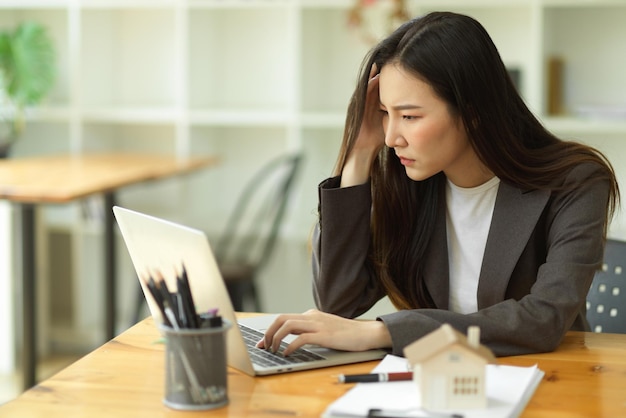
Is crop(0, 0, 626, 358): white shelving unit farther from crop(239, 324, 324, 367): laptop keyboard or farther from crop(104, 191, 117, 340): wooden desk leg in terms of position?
crop(239, 324, 324, 367): laptop keyboard

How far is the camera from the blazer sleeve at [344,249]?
1.82 meters

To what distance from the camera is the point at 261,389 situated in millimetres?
A: 1323

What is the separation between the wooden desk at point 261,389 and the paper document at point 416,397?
0.02 m

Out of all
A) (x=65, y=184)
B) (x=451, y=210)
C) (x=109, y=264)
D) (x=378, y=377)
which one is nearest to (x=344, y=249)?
(x=451, y=210)

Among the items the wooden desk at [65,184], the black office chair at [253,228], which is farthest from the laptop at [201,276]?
the black office chair at [253,228]

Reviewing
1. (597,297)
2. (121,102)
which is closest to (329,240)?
(597,297)

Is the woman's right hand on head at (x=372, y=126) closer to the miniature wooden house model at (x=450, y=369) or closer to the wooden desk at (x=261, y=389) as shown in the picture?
the wooden desk at (x=261, y=389)

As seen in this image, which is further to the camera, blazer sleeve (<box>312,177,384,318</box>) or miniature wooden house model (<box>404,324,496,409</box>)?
blazer sleeve (<box>312,177,384,318</box>)

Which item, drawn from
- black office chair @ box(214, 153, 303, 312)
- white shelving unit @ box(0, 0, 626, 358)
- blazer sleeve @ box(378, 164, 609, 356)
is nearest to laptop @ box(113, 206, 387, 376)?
blazer sleeve @ box(378, 164, 609, 356)

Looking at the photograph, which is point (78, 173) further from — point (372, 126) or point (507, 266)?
point (507, 266)

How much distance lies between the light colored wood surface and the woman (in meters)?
1.45

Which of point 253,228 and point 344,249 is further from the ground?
point 344,249

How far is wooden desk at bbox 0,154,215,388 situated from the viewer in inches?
123

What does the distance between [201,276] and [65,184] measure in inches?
80.5
